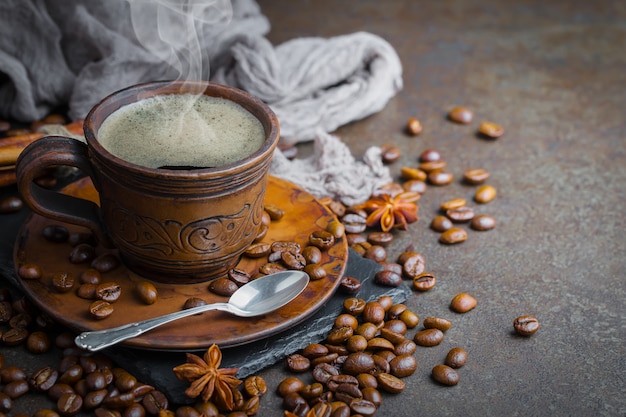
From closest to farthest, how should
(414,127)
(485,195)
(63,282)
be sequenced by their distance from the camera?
1. (63,282)
2. (485,195)
3. (414,127)

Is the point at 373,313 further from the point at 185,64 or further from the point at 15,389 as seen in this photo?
the point at 185,64

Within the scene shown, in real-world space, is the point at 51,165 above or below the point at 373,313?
above

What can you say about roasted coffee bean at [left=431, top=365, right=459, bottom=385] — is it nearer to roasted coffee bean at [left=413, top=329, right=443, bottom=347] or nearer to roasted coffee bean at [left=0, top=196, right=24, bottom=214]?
roasted coffee bean at [left=413, top=329, right=443, bottom=347]

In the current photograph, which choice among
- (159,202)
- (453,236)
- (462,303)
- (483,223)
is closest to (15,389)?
(159,202)

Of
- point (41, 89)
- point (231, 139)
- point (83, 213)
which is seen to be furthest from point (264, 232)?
point (41, 89)

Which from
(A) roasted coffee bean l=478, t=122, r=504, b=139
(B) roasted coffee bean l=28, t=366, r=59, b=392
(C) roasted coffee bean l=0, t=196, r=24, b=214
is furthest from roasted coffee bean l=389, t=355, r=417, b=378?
(A) roasted coffee bean l=478, t=122, r=504, b=139

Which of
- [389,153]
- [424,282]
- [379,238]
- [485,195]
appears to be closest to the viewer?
[424,282]

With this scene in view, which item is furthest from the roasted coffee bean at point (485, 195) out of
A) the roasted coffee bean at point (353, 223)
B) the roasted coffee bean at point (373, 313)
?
the roasted coffee bean at point (373, 313)

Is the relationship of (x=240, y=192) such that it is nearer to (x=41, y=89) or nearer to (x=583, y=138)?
(x=41, y=89)
